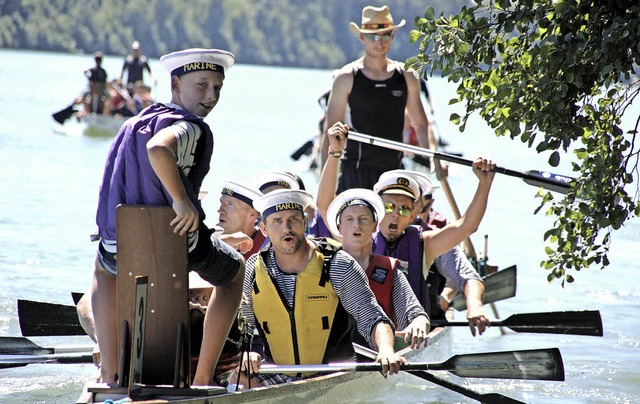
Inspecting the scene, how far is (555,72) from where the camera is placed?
5.32 metres

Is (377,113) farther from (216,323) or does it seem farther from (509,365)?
(216,323)

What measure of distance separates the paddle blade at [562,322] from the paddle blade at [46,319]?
8.95ft

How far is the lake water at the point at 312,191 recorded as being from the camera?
8602mm

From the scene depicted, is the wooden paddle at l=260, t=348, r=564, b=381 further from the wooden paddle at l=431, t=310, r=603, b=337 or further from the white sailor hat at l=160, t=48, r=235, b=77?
the white sailor hat at l=160, t=48, r=235, b=77

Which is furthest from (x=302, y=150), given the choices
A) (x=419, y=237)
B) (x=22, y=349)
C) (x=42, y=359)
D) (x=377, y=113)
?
(x=42, y=359)

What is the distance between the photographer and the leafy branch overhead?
5074 millimetres

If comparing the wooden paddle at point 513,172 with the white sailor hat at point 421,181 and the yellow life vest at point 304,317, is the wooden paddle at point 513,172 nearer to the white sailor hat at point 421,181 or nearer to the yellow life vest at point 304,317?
the white sailor hat at point 421,181

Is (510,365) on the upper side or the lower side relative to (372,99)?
lower

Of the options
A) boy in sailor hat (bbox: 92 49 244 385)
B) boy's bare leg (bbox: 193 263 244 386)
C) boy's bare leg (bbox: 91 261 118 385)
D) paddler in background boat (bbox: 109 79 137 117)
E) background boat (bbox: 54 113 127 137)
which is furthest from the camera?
background boat (bbox: 54 113 127 137)

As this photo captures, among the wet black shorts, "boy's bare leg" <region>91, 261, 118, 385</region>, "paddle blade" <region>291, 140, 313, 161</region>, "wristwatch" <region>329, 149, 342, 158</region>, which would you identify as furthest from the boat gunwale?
"paddle blade" <region>291, 140, 313, 161</region>

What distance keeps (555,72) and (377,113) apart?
336 centimetres

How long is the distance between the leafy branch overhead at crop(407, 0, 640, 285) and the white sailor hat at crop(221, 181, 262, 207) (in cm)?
175

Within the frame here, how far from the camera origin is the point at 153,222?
4.71 metres

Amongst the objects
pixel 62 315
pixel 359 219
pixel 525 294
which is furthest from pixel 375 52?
pixel 525 294
